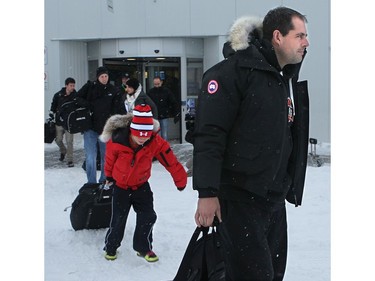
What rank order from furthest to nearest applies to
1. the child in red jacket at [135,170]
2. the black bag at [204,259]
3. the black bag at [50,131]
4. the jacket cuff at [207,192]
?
1. the black bag at [50,131]
2. the child in red jacket at [135,170]
3. the black bag at [204,259]
4. the jacket cuff at [207,192]

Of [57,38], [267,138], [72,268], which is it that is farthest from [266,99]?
[57,38]

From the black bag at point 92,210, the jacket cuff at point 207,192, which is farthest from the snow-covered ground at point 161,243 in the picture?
the jacket cuff at point 207,192

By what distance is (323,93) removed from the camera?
1333 centimetres

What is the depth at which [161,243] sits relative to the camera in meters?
5.58

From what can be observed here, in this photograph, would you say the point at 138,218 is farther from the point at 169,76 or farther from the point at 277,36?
the point at 169,76

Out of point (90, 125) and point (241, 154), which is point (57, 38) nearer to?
point (90, 125)

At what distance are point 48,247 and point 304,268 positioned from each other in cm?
246

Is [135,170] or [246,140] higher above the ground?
[246,140]

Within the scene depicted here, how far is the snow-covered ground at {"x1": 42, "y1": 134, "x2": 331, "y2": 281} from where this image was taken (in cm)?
480

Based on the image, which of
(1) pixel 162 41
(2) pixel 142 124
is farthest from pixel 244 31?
(1) pixel 162 41

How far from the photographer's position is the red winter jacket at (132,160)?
16.1 feet

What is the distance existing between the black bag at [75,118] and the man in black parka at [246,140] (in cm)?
511

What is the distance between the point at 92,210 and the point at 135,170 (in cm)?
90

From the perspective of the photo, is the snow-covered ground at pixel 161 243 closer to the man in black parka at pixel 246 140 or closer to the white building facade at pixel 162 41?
the man in black parka at pixel 246 140
